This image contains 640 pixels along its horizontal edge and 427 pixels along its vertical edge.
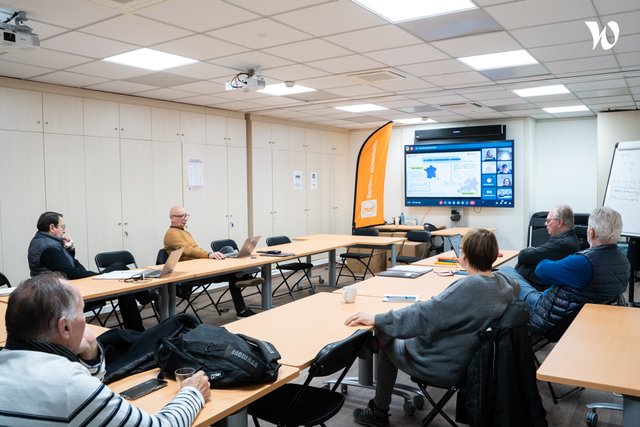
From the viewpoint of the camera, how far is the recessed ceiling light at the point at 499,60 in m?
4.89

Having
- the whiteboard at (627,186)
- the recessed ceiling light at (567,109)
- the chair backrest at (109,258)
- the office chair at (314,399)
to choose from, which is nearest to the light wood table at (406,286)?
the office chair at (314,399)

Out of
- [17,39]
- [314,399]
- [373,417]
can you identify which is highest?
[17,39]

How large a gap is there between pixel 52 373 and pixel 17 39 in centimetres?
313

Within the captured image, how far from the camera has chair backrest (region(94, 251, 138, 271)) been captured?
5449 millimetres

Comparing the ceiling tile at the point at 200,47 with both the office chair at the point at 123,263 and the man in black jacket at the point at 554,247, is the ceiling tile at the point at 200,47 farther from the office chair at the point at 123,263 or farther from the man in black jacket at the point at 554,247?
the man in black jacket at the point at 554,247

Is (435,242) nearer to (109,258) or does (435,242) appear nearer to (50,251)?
(109,258)

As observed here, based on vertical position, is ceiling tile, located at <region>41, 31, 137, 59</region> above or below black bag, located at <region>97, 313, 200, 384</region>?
above

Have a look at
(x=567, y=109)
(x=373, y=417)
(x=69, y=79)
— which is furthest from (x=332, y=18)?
(x=567, y=109)

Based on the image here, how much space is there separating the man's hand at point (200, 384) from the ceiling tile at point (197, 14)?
8.22 ft

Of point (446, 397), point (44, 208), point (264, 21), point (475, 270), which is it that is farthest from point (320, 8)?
point (44, 208)

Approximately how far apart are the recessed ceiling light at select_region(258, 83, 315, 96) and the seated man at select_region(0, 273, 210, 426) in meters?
4.97

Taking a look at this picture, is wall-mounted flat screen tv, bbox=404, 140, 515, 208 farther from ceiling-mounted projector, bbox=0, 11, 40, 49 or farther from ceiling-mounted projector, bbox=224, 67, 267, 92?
ceiling-mounted projector, bbox=0, 11, 40, 49

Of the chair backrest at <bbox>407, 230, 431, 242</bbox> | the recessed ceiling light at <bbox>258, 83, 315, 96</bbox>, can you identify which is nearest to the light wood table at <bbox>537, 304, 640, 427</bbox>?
the recessed ceiling light at <bbox>258, 83, 315, 96</bbox>

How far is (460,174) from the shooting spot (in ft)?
31.5
